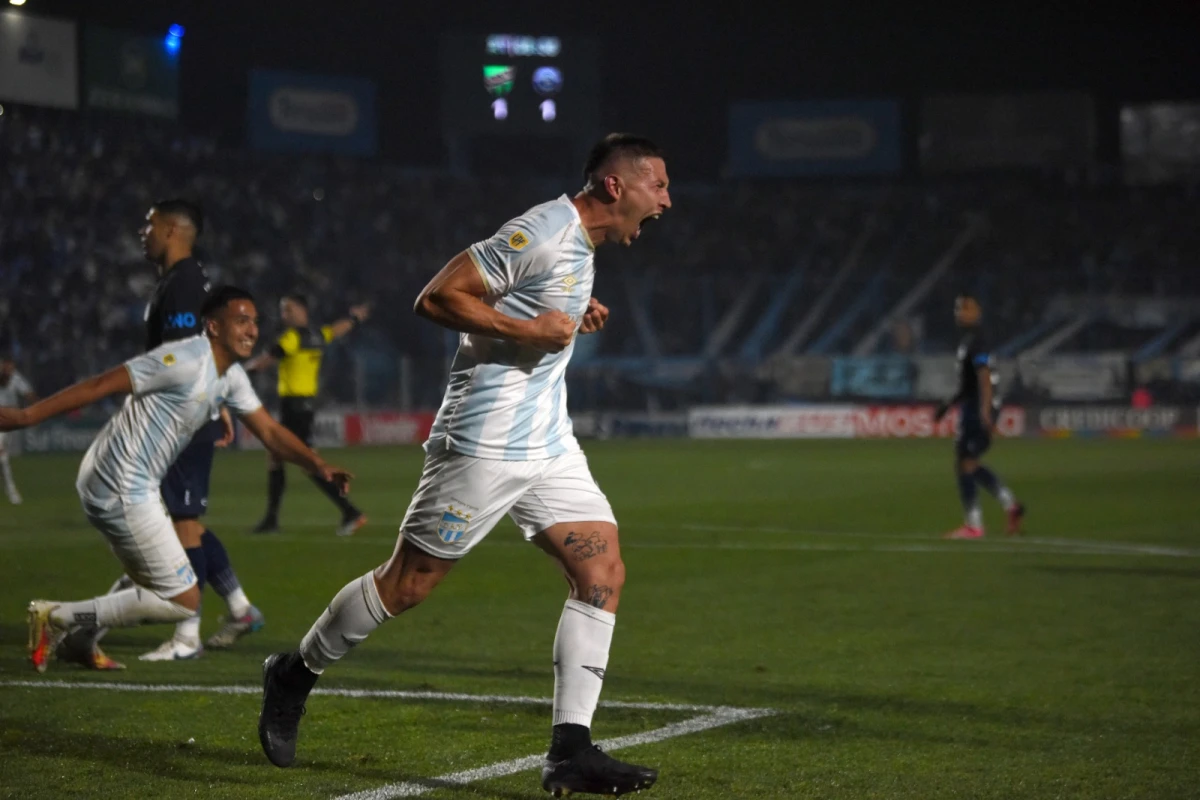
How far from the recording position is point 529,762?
Answer: 5.46 m

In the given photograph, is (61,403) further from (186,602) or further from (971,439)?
(971,439)

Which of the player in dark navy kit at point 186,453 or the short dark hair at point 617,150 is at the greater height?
the short dark hair at point 617,150

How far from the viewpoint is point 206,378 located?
7.36m

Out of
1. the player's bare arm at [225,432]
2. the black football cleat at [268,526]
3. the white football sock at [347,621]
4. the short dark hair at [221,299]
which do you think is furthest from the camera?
the black football cleat at [268,526]

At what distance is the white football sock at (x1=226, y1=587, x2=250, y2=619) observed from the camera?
8344 mm

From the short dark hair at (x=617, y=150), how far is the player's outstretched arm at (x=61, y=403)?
2.33 meters

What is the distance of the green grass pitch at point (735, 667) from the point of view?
532 centimetres

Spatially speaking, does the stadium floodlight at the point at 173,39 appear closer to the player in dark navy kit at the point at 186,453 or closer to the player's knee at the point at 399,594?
the player in dark navy kit at the point at 186,453

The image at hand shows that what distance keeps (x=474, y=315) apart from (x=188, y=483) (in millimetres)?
3906

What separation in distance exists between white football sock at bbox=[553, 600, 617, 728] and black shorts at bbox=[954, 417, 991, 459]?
1030cm

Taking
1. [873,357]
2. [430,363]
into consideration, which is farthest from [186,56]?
[873,357]

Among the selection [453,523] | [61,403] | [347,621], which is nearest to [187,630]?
[61,403]

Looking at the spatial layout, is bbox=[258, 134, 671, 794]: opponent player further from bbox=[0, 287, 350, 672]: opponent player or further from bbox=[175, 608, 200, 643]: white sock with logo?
bbox=[175, 608, 200, 643]: white sock with logo

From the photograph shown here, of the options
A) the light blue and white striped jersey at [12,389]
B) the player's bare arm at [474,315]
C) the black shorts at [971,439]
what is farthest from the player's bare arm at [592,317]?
the light blue and white striped jersey at [12,389]
